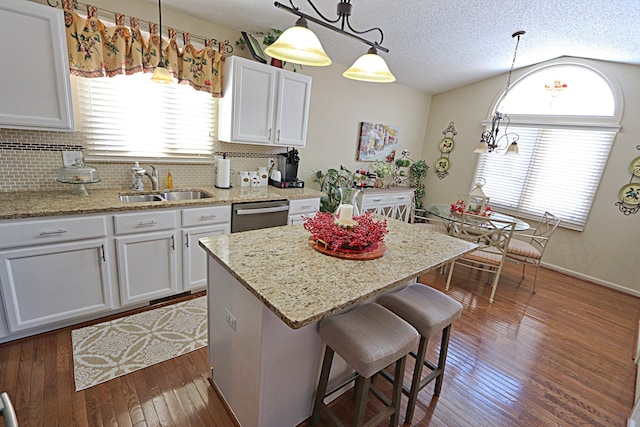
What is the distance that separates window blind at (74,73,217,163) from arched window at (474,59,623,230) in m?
4.33

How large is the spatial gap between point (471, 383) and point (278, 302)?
5.74 ft

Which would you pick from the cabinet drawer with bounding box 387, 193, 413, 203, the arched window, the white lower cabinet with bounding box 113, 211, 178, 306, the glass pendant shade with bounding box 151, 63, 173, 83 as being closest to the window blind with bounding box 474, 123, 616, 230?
the arched window

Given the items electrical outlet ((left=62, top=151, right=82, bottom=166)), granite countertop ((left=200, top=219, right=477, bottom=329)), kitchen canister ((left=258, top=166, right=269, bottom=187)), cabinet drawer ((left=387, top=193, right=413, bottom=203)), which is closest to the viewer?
granite countertop ((left=200, top=219, right=477, bottom=329))

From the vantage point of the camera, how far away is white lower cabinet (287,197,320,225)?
123 inches

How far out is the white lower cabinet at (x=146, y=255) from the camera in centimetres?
221

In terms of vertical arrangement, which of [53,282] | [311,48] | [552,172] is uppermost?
[311,48]

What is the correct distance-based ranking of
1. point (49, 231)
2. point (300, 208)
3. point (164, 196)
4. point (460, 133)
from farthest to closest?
1. point (460, 133)
2. point (300, 208)
3. point (164, 196)
4. point (49, 231)

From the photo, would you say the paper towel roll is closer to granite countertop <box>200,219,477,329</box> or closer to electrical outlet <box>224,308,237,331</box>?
granite countertop <box>200,219,477,329</box>

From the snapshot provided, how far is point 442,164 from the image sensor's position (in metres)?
5.27

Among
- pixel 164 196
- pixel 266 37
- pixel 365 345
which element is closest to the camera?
pixel 365 345

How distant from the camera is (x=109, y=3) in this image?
2.31 metres

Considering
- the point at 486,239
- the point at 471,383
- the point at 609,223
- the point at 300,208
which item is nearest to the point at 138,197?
the point at 300,208

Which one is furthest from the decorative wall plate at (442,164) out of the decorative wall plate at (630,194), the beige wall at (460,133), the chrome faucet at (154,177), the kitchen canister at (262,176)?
the chrome faucet at (154,177)

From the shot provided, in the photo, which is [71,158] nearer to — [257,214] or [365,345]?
[257,214]
